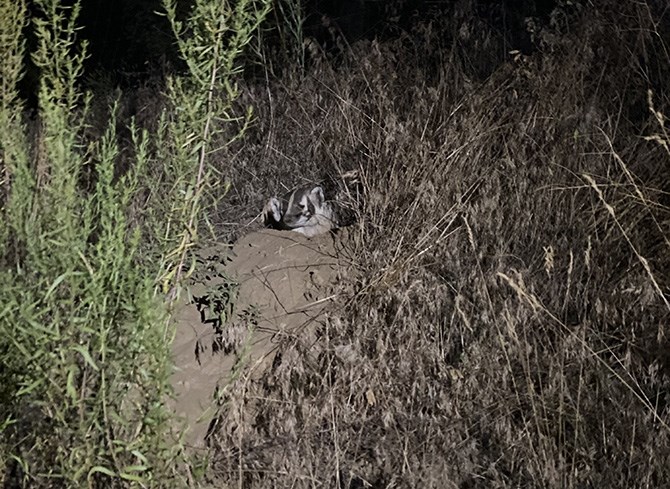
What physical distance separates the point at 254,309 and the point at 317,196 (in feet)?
2.50

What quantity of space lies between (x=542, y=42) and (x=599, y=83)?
15.5 inches

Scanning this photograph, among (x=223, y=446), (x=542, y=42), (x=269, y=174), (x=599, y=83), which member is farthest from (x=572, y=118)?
(x=223, y=446)

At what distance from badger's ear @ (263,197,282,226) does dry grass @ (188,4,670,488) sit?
0.11 meters

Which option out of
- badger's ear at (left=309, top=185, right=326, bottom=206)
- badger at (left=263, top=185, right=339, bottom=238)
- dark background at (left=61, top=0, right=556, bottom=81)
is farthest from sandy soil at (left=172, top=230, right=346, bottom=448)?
dark background at (left=61, top=0, right=556, bottom=81)

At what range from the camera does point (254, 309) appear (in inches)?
129

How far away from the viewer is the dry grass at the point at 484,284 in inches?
103

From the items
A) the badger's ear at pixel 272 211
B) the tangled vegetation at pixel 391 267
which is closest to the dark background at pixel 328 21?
the tangled vegetation at pixel 391 267

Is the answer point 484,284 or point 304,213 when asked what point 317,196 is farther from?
point 484,284

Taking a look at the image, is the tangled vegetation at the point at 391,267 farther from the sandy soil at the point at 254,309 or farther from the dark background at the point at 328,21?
the dark background at the point at 328,21

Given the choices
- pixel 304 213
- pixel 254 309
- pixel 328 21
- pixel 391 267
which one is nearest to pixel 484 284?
pixel 391 267

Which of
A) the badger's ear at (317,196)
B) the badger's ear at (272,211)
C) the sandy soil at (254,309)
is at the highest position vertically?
the badger's ear at (317,196)

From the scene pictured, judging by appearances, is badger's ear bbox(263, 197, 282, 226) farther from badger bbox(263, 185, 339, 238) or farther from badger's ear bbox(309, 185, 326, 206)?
badger's ear bbox(309, 185, 326, 206)

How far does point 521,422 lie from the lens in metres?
2.73

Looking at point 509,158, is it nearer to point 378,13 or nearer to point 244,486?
point 244,486
